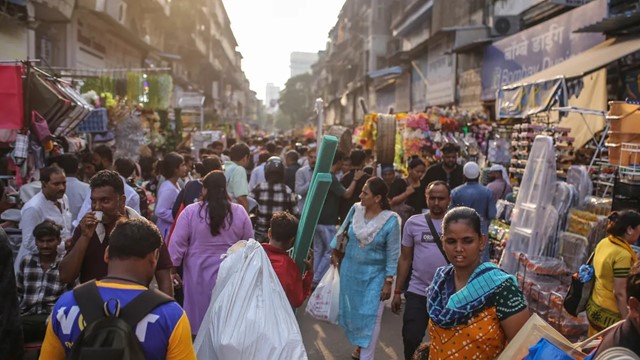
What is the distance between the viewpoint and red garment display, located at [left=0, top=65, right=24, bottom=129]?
6.77 m

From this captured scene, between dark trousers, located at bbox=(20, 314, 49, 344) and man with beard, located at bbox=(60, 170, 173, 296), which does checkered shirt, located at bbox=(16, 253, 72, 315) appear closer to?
dark trousers, located at bbox=(20, 314, 49, 344)

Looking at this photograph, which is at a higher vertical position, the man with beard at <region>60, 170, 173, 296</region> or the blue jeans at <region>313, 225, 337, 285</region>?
the man with beard at <region>60, 170, 173, 296</region>

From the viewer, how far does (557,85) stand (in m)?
9.12

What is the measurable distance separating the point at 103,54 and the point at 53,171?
1859cm

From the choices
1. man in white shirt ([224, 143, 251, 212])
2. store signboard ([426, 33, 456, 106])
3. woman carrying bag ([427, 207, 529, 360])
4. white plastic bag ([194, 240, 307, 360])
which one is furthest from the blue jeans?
store signboard ([426, 33, 456, 106])

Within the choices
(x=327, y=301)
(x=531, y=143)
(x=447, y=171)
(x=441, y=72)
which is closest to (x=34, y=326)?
(x=327, y=301)

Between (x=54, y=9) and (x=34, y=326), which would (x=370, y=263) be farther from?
(x=54, y=9)

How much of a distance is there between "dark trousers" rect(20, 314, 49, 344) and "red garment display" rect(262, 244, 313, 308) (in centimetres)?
194

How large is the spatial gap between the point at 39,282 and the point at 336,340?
302 centimetres

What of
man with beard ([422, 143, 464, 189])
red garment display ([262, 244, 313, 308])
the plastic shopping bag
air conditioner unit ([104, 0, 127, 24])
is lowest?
red garment display ([262, 244, 313, 308])

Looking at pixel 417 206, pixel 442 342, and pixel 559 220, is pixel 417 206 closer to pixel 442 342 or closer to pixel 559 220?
pixel 559 220

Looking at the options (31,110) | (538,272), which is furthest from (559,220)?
(31,110)

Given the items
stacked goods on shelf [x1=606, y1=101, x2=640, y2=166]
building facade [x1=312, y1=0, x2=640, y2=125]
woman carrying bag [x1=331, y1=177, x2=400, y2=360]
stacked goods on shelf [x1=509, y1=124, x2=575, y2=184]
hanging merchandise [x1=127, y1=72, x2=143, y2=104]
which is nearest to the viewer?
woman carrying bag [x1=331, y1=177, x2=400, y2=360]

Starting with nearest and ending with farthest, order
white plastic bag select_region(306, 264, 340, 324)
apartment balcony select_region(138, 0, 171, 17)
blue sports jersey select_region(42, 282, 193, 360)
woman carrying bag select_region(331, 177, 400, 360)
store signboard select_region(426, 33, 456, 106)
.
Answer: blue sports jersey select_region(42, 282, 193, 360) < woman carrying bag select_region(331, 177, 400, 360) < white plastic bag select_region(306, 264, 340, 324) < store signboard select_region(426, 33, 456, 106) < apartment balcony select_region(138, 0, 171, 17)
